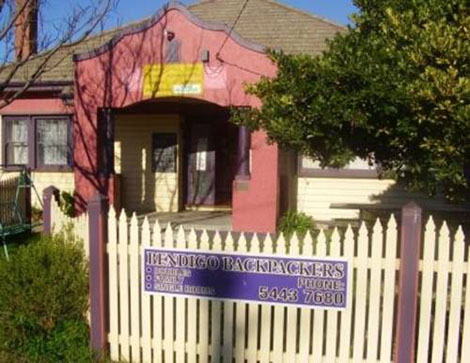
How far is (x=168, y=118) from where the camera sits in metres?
14.0

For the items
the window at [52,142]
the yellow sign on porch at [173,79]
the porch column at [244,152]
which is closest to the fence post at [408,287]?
the porch column at [244,152]

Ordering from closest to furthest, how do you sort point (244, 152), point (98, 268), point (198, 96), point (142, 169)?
point (98, 268), point (244, 152), point (198, 96), point (142, 169)

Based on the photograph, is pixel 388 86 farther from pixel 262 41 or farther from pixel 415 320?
pixel 262 41

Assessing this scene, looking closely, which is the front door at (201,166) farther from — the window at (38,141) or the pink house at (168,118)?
the window at (38,141)

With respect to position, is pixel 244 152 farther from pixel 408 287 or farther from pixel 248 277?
pixel 408 287

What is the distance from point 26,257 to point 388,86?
3.60 m

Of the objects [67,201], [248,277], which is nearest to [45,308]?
[248,277]

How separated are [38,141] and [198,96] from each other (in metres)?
5.27

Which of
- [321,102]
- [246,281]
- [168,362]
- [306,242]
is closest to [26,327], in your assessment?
[168,362]

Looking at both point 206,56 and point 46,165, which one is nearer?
point 206,56

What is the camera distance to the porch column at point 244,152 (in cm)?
1040

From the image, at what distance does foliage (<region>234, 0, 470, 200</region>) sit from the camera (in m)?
3.86

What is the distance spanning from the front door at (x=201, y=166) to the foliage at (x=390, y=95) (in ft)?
29.7

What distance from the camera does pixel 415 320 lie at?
4.14 metres
